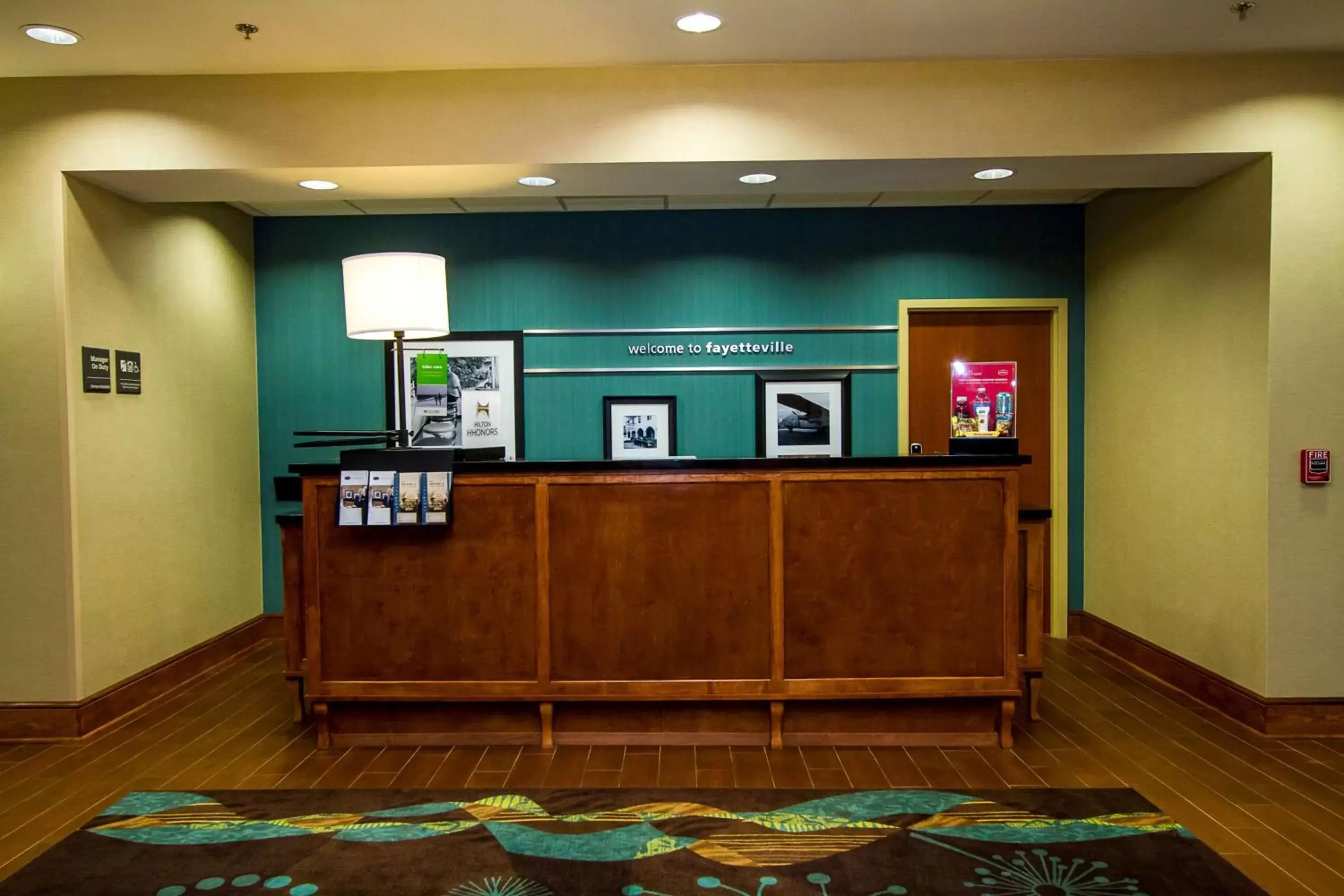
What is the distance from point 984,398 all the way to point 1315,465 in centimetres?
216

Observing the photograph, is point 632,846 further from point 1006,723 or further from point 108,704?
point 108,704

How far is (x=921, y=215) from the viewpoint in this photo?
5.89 metres

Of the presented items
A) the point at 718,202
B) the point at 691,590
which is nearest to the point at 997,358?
the point at 718,202

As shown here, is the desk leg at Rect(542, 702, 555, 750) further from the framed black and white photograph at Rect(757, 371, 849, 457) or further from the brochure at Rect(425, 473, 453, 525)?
the framed black and white photograph at Rect(757, 371, 849, 457)

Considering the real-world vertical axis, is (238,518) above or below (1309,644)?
above

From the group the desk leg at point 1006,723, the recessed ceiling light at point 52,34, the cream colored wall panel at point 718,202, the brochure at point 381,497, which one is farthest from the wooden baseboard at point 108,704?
the desk leg at point 1006,723

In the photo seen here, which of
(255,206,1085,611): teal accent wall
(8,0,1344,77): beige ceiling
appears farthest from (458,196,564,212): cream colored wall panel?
(8,0,1344,77): beige ceiling

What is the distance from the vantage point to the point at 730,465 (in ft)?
12.4

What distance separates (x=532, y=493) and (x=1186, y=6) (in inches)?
131

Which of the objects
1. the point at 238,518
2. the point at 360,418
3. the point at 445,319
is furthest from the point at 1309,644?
the point at 238,518

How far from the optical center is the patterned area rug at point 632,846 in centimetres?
266

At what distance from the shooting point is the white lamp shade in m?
3.79

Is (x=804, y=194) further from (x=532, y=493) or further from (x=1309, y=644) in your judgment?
(x=1309, y=644)

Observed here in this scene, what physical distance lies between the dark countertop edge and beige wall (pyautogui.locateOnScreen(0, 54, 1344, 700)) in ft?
4.58
